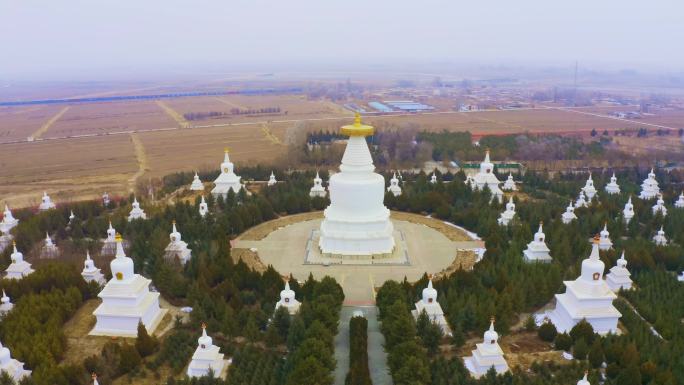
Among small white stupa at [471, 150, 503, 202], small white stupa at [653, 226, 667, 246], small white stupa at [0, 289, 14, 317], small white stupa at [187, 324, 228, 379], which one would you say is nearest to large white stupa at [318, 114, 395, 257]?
small white stupa at [187, 324, 228, 379]

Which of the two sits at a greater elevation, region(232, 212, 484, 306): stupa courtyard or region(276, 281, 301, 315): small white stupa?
region(276, 281, 301, 315): small white stupa

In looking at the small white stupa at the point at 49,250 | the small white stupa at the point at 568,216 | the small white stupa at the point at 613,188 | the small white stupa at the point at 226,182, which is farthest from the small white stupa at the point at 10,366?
the small white stupa at the point at 613,188

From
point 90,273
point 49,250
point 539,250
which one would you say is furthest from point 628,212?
point 49,250

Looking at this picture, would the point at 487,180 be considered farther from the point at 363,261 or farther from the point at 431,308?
the point at 431,308

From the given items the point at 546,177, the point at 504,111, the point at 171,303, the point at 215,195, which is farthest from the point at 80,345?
the point at 504,111

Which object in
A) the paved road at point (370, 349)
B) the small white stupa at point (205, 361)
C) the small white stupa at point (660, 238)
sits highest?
the small white stupa at point (205, 361)

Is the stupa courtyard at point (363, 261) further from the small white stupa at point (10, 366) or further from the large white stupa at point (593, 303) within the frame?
the small white stupa at point (10, 366)

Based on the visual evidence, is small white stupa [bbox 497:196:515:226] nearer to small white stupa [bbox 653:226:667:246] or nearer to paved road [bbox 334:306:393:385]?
small white stupa [bbox 653:226:667:246]
